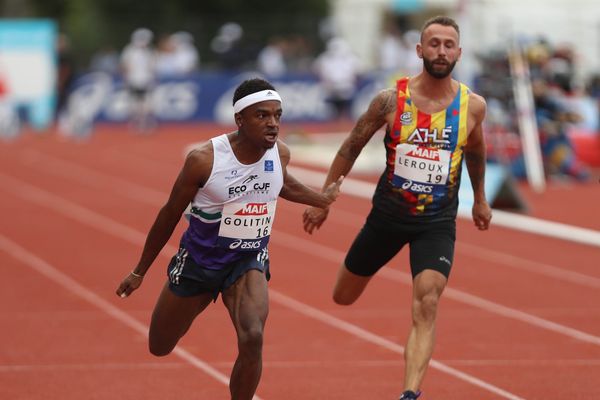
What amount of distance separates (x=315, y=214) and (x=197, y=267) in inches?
47.1

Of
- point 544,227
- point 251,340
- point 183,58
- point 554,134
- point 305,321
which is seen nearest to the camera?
point 251,340

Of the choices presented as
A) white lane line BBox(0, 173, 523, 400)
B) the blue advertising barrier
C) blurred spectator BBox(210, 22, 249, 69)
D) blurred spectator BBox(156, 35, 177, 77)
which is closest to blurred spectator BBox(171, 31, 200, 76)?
blurred spectator BBox(156, 35, 177, 77)

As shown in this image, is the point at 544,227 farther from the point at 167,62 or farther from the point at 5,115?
the point at 167,62

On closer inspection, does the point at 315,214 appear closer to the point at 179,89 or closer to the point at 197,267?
the point at 197,267

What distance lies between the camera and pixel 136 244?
50.0ft

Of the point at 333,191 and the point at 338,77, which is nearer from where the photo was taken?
the point at 333,191

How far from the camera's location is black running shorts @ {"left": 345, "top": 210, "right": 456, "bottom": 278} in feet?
24.7

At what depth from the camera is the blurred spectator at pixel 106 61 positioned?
3269 centimetres

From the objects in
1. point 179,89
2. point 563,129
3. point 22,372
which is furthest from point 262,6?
point 22,372

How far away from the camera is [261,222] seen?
6887 millimetres

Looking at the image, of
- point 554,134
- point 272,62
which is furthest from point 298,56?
point 554,134

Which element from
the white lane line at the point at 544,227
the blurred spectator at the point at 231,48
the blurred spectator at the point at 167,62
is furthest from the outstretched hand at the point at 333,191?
the blurred spectator at the point at 231,48

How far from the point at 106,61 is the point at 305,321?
2508cm

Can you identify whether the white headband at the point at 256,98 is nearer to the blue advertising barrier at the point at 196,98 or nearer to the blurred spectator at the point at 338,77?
the blurred spectator at the point at 338,77
